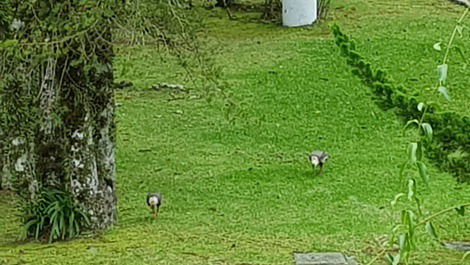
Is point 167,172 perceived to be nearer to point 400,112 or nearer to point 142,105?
point 142,105

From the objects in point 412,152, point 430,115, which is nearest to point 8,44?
point 430,115

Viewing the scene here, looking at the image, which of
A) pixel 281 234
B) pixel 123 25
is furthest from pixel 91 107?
pixel 281 234

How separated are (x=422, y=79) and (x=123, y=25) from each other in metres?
5.83

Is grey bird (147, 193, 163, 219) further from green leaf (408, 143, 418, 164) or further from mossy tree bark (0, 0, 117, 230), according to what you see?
green leaf (408, 143, 418, 164)

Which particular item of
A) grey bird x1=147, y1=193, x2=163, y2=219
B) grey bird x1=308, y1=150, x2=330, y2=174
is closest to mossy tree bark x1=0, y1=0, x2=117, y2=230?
grey bird x1=147, y1=193, x2=163, y2=219

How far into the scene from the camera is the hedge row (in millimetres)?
2578

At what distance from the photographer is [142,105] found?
9727mm

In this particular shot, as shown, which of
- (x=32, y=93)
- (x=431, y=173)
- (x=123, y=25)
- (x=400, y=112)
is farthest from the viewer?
(x=431, y=173)

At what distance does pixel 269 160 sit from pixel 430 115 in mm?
4298

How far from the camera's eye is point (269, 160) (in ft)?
25.9

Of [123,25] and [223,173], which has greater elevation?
[123,25]

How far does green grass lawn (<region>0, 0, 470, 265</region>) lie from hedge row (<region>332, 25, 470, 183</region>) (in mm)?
606

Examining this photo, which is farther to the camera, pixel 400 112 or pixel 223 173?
pixel 223 173

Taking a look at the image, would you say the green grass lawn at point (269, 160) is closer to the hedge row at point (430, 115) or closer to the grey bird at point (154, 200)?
the grey bird at point (154, 200)
